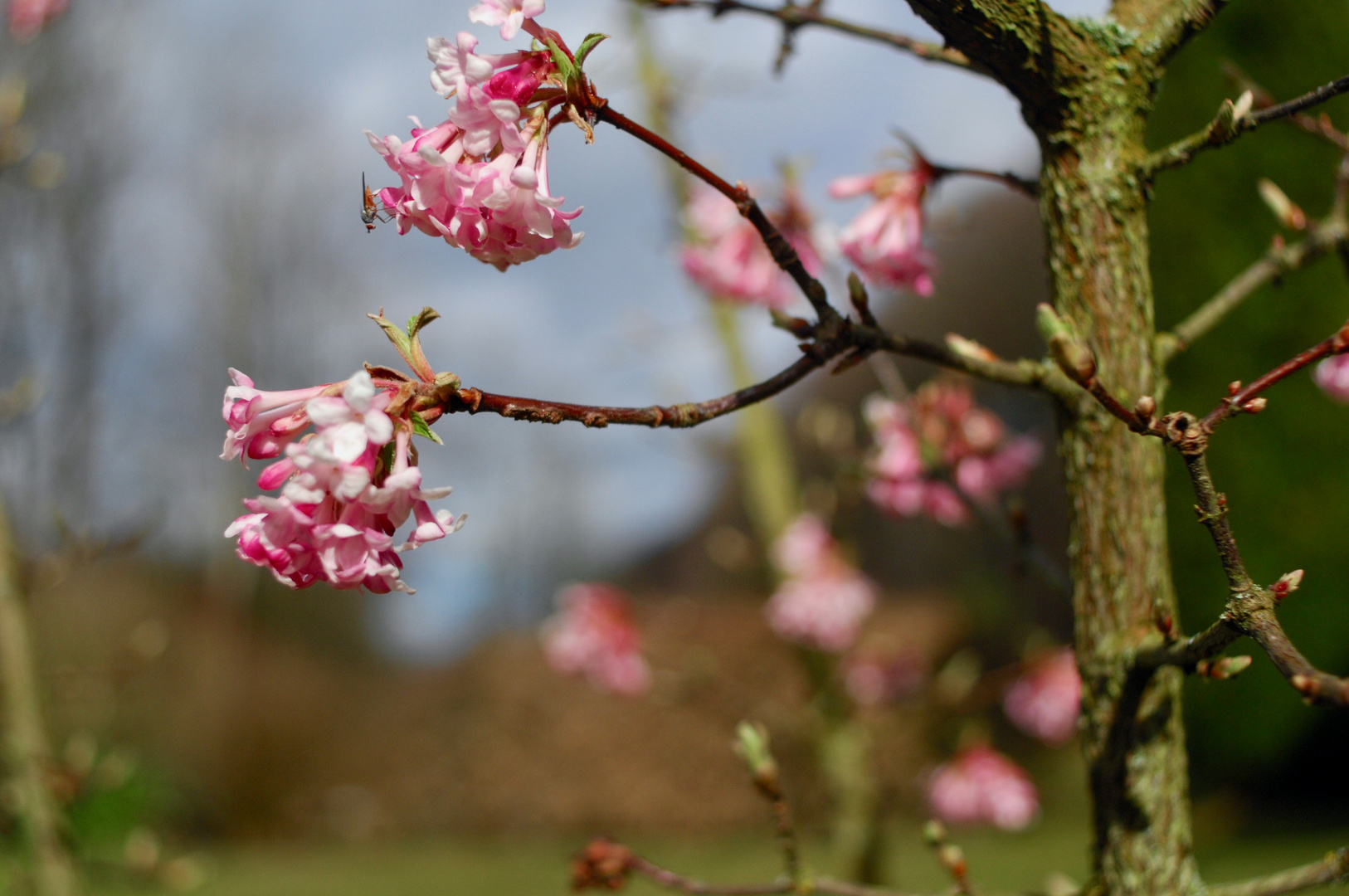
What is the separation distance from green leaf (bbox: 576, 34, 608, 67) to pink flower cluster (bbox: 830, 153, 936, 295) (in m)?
0.79

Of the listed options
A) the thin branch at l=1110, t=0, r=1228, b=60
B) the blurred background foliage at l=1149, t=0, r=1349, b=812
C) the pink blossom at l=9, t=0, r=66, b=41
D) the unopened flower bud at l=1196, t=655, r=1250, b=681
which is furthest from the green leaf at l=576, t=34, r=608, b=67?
the blurred background foliage at l=1149, t=0, r=1349, b=812

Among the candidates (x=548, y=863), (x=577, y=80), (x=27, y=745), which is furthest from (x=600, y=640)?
(x=548, y=863)

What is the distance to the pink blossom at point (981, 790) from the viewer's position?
361 centimetres

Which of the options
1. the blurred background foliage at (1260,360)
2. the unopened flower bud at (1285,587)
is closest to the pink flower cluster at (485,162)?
the unopened flower bud at (1285,587)

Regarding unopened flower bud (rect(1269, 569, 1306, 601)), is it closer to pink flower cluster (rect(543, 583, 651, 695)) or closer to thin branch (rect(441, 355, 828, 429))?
thin branch (rect(441, 355, 828, 429))

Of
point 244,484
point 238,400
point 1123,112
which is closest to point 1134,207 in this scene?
point 1123,112

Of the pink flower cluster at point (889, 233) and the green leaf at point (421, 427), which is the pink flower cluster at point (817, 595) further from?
the green leaf at point (421, 427)

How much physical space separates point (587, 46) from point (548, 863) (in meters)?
9.90

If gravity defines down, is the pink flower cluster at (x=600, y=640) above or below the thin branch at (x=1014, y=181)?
above

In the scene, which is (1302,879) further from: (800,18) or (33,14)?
(33,14)

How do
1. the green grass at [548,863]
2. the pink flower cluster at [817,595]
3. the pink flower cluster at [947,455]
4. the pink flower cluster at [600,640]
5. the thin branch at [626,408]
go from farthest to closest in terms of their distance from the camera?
the green grass at [548,863], the pink flower cluster at [600,640], the pink flower cluster at [817,595], the pink flower cluster at [947,455], the thin branch at [626,408]

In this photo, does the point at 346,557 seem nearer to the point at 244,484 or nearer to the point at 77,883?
the point at 77,883

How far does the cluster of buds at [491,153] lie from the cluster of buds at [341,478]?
3.3 inches

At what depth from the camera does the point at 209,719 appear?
476 inches
